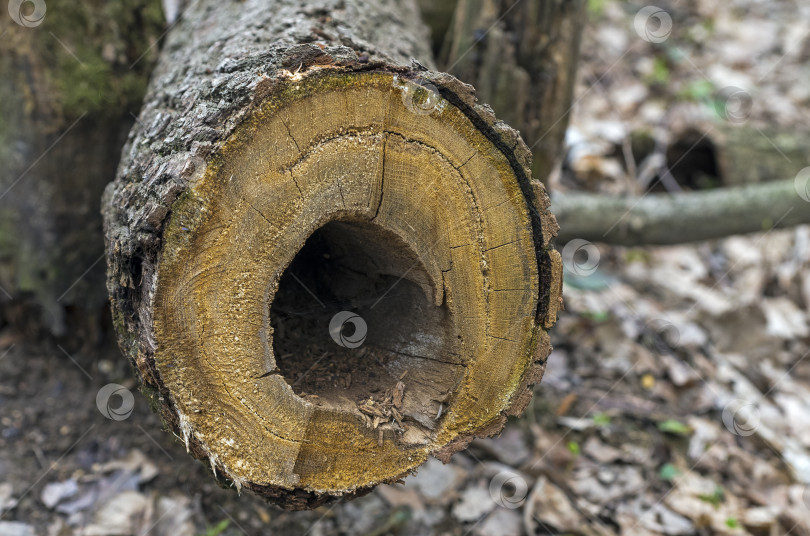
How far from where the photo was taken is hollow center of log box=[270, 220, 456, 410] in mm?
1635

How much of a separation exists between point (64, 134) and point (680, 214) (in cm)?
323

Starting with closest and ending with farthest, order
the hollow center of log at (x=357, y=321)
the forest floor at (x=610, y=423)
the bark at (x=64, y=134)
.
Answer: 1. the hollow center of log at (x=357, y=321)
2. the forest floor at (x=610, y=423)
3. the bark at (x=64, y=134)

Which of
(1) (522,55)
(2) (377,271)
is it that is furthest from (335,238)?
(1) (522,55)

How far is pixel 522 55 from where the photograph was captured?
2.84 meters

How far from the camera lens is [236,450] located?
4.78 feet

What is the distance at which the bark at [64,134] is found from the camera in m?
2.72

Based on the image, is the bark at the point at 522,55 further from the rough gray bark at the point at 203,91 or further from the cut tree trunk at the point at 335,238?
the cut tree trunk at the point at 335,238

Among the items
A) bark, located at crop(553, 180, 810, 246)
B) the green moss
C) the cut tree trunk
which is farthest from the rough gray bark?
bark, located at crop(553, 180, 810, 246)

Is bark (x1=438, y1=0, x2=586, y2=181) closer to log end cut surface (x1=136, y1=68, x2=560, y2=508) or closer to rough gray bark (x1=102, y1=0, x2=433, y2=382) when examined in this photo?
rough gray bark (x1=102, y1=0, x2=433, y2=382)

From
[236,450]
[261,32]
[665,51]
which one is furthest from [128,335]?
[665,51]

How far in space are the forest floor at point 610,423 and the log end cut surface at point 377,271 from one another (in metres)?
0.27

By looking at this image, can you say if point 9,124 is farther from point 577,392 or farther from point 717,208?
point 717,208

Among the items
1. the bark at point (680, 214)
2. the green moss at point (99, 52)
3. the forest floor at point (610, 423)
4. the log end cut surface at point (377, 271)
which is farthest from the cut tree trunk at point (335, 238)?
the bark at point (680, 214)

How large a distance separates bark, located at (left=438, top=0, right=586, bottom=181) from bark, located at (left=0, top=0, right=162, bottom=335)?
141cm
